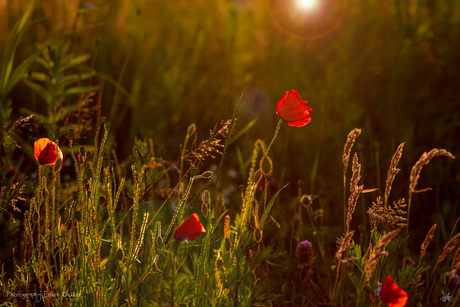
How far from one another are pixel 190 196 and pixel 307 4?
200cm

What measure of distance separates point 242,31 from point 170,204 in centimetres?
210

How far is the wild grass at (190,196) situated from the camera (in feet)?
4.70

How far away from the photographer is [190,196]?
2.34 m

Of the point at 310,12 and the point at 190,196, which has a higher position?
the point at 310,12

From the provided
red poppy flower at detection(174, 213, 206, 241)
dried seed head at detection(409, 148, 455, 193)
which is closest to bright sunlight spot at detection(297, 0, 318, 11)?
dried seed head at detection(409, 148, 455, 193)

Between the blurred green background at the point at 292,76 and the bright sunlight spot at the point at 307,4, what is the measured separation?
4 centimetres

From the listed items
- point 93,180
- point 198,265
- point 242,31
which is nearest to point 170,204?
point 93,180

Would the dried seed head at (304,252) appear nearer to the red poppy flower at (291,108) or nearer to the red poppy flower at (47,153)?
the red poppy flower at (291,108)

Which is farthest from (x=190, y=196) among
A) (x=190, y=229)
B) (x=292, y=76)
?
(x=292, y=76)

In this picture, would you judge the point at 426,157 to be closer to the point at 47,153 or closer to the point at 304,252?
the point at 304,252

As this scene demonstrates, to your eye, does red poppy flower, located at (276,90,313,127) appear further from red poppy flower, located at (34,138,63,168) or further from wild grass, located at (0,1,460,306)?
red poppy flower, located at (34,138,63,168)

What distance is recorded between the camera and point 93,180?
1539mm

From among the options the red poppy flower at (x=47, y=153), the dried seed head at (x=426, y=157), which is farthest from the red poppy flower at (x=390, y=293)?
the red poppy flower at (x=47, y=153)

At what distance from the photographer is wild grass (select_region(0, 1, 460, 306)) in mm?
1434
